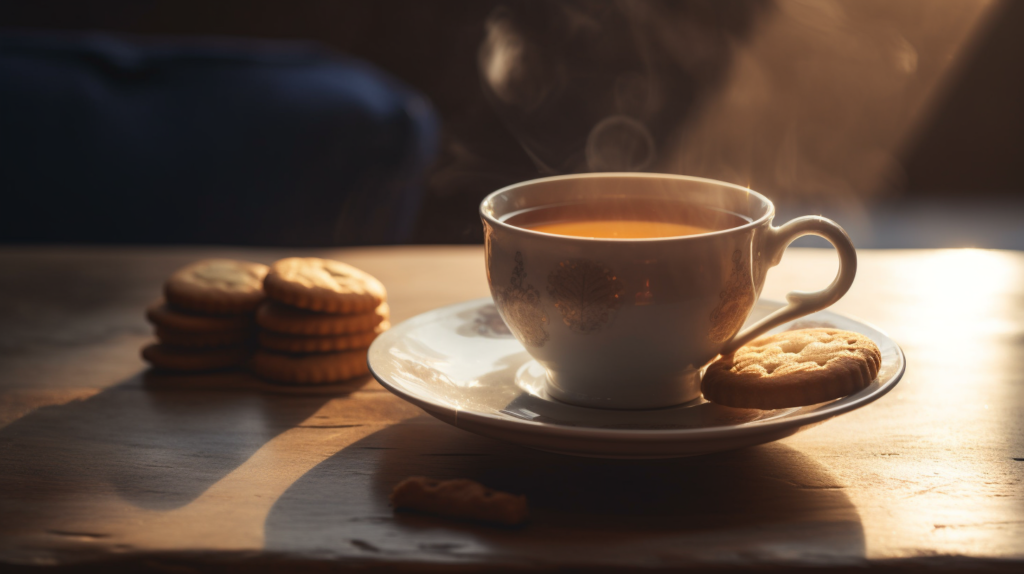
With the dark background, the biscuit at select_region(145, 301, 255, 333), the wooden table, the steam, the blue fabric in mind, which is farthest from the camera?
the steam

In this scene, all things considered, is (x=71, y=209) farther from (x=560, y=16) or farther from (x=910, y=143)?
(x=910, y=143)

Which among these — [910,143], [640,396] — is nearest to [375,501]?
[640,396]

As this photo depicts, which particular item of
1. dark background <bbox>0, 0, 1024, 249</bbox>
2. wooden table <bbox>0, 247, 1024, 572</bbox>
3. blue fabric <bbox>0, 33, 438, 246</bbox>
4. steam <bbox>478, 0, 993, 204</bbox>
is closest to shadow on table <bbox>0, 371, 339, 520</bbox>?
wooden table <bbox>0, 247, 1024, 572</bbox>

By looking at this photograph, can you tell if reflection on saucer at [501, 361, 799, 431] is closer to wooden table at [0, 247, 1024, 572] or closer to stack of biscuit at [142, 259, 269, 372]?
wooden table at [0, 247, 1024, 572]

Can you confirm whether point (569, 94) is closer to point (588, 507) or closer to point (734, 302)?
point (734, 302)

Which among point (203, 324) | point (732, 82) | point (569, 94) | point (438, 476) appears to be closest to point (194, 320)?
point (203, 324)
